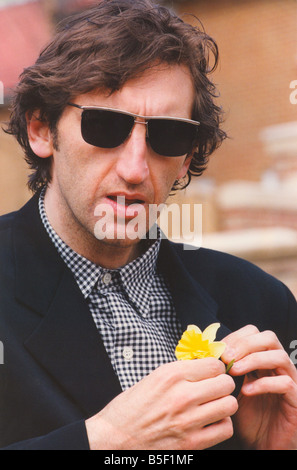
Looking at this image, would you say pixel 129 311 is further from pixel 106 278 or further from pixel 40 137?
pixel 40 137

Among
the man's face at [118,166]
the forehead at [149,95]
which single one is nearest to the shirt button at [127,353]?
the man's face at [118,166]

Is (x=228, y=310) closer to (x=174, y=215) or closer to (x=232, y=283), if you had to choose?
(x=232, y=283)

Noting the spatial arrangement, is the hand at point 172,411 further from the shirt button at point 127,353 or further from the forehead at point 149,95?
the forehead at point 149,95

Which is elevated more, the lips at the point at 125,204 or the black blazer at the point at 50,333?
the lips at the point at 125,204

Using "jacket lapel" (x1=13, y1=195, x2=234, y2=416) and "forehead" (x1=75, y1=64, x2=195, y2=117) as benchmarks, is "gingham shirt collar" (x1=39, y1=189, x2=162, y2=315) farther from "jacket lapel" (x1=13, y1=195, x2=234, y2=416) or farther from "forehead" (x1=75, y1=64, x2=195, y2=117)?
"forehead" (x1=75, y1=64, x2=195, y2=117)

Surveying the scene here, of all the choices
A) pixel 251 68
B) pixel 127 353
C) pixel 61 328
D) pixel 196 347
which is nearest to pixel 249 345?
pixel 196 347

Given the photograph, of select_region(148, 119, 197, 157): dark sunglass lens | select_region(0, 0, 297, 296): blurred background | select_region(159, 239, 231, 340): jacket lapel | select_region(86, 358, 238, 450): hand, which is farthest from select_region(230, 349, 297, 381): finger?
select_region(0, 0, 297, 296): blurred background

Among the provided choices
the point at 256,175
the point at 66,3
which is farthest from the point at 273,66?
the point at 66,3

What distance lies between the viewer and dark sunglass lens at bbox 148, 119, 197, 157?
6.63 feet

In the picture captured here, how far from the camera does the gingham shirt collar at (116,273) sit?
6.84 feet

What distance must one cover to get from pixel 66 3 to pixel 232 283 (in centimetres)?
785

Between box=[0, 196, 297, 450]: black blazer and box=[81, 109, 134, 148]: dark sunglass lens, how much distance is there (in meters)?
0.37

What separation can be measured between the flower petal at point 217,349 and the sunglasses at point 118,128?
0.69m

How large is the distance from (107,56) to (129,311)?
856 millimetres
